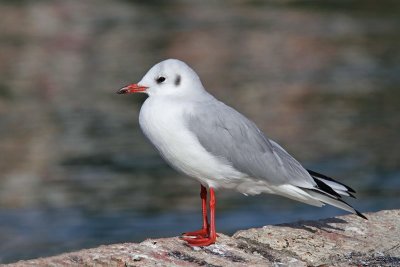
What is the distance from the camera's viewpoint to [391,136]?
1294 centimetres

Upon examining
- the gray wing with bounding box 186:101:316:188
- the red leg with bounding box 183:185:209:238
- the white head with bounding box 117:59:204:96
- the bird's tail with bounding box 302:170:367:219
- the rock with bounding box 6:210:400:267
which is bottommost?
the rock with bounding box 6:210:400:267

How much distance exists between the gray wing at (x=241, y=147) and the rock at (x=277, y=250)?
0.79 ft

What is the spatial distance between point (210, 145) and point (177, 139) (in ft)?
0.56

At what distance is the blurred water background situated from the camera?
1034 cm

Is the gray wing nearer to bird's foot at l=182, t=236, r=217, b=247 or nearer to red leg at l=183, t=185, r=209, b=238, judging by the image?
red leg at l=183, t=185, r=209, b=238

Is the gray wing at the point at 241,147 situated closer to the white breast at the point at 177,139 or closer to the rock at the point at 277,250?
the white breast at the point at 177,139

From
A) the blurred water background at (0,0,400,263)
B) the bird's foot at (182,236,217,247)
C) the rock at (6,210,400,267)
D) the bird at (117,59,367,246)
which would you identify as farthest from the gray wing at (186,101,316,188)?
the blurred water background at (0,0,400,263)

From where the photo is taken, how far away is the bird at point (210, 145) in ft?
16.2

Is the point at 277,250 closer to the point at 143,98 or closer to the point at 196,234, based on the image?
the point at 196,234

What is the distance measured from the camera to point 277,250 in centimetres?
482

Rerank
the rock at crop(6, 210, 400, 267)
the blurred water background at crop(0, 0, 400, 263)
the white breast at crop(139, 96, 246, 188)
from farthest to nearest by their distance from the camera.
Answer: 1. the blurred water background at crop(0, 0, 400, 263)
2. the white breast at crop(139, 96, 246, 188)
3. the rock at crop(6, 210, 400, 267)

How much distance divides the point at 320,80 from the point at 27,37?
7562 millimetres

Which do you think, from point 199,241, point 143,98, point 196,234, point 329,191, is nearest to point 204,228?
point 196,234

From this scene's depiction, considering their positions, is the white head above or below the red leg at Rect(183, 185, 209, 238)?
above
